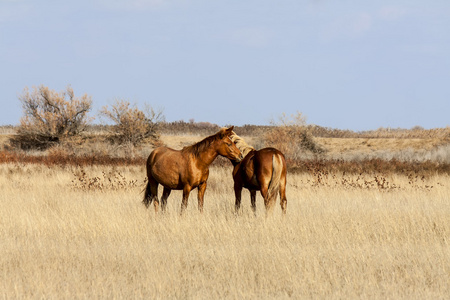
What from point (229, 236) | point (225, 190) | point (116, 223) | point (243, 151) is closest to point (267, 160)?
point (243, 151)

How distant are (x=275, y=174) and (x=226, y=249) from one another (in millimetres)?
2464

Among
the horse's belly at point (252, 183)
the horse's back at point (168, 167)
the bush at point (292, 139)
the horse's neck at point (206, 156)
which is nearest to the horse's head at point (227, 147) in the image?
the horse's neck at point (206, 156)

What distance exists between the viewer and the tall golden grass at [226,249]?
538 cm

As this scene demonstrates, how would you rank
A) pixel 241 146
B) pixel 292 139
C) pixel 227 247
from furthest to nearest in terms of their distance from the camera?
pixel 292 139 → pixel 241 146 → pixel 227 247

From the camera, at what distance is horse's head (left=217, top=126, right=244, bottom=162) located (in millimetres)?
8945

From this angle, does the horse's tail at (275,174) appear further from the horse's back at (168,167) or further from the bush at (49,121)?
the bush at (49,121)

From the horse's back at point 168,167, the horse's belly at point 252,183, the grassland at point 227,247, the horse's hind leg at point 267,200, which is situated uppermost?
the horse's back at point 168,167

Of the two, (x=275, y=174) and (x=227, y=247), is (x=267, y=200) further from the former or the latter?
(x=227, y=247)

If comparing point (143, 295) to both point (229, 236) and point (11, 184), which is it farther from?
point (11, 184)

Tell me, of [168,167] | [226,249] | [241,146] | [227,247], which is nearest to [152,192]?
[168,167]

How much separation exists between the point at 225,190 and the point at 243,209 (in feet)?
15.0

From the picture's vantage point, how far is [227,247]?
7.11 meters

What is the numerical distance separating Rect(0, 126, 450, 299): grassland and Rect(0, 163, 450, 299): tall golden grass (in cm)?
2

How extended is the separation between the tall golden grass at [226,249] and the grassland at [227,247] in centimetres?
2
